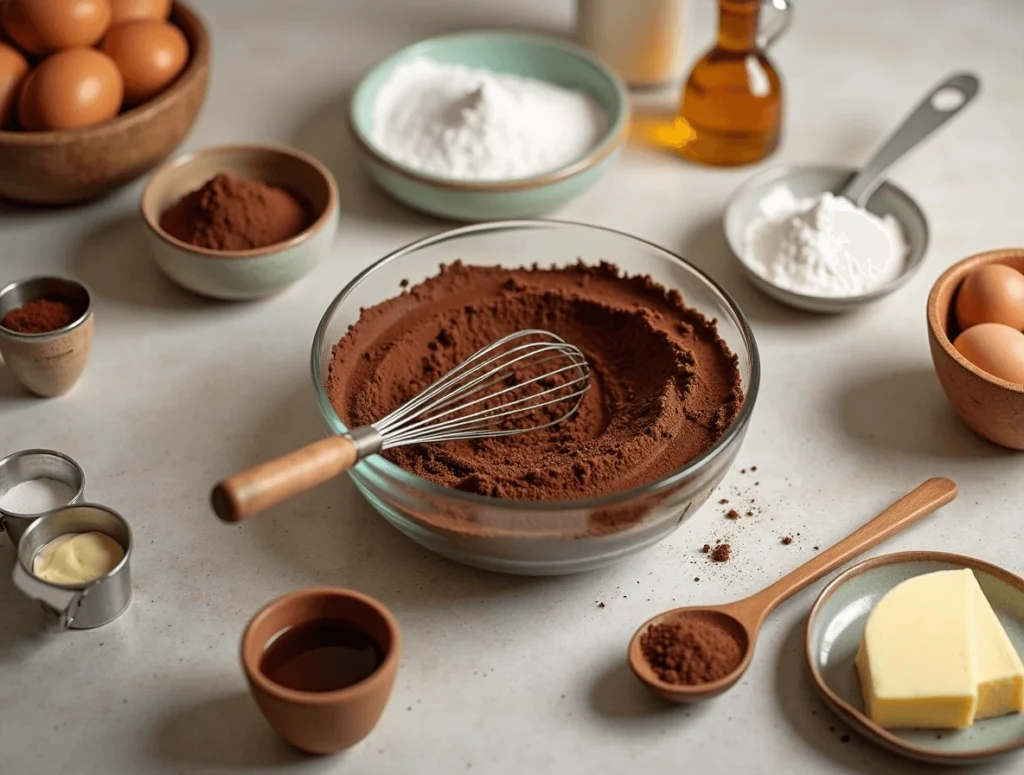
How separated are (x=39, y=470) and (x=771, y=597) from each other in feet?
2.70

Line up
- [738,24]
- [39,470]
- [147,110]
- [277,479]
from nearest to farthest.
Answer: [277,479] → [39,470] → [147,110] → [738,24]

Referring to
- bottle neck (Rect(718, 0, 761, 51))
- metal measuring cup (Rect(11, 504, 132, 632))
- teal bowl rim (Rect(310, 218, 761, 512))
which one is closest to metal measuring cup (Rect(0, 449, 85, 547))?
metal measuring cup (Rect(11, 504, 132, 632))

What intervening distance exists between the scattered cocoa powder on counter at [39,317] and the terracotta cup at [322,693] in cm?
58

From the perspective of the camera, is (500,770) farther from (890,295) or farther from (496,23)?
(496,23)

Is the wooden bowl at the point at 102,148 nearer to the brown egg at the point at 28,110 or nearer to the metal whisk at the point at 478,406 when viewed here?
the brown egg at the point at 28,110

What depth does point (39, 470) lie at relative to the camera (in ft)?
4.40

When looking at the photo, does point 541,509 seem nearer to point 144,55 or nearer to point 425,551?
point 425,551

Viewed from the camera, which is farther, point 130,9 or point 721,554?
point 130,9

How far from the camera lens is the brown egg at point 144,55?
1.76 m

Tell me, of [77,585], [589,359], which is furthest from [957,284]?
[77,585]

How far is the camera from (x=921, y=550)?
132 cm

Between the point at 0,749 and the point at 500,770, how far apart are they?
1.59 feet

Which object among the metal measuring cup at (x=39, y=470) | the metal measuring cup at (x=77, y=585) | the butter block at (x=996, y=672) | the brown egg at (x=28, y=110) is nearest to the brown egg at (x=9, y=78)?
the brown egg at (x=28, y=110)

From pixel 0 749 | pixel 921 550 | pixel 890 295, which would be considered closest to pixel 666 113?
pixel 890 295
